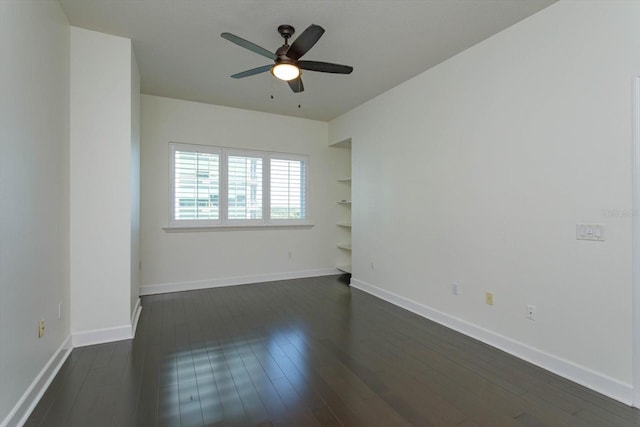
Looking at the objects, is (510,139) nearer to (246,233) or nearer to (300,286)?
(300,286)

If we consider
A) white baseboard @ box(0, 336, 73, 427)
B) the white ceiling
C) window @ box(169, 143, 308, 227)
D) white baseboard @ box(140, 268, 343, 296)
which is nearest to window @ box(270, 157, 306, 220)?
window @ box(169, 143, 308, 227)

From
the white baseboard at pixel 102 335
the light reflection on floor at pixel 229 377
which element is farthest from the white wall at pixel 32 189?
the light reflection on floor at pixel 229 377

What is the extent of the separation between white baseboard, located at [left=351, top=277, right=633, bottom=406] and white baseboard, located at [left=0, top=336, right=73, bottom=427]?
3429 mm

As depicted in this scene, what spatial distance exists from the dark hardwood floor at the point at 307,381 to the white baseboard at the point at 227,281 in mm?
1113

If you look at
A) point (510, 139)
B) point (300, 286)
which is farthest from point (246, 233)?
point (510, 139)

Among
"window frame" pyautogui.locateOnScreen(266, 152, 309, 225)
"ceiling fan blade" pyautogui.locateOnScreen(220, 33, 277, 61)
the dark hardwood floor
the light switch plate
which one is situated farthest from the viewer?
"window frame" pyautogui.locateOnScreen(266, 152, 309, 225)

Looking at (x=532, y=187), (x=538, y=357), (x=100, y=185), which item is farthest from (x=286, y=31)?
(x=538, y=357)

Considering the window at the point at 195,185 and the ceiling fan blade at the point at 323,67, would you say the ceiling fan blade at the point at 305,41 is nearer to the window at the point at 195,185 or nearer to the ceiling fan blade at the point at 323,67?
the ceiling fan blade at the point at 323,67

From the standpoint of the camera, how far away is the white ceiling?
7.94 feet

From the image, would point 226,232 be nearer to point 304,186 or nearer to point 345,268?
point 304,186

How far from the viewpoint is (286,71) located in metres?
2.70

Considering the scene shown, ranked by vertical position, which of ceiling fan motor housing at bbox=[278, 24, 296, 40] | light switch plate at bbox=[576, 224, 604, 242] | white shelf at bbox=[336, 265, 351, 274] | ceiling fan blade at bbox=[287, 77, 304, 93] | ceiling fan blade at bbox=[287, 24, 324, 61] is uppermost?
ceiling fan motor housing at bbox=[278, 24, 296, 40]

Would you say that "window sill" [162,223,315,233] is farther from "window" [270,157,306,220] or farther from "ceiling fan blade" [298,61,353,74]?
"ceiling fan blade" [298,61,353,74]

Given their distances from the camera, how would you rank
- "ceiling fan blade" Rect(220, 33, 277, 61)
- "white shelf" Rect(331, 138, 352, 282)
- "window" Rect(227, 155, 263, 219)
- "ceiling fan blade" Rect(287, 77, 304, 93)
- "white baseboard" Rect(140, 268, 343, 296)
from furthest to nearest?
"white shelf" Rect(331, 138, 352, 282)
"window" Rect(227, 155, 263, 219)
"white baseboard" Rect(140, 268, 343, 296)
"ceiling fan blade" Rect(287, 77, 304, 93)
"ceiling fan blade" Rect(220, 33, 277, 61)
